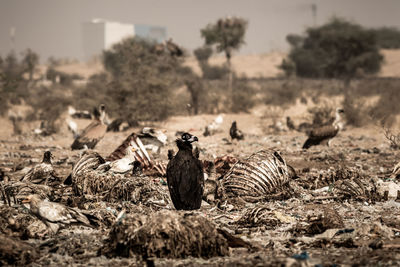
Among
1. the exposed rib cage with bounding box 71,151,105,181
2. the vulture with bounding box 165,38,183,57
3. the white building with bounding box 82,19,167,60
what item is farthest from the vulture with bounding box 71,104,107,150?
the white building with bounding box 82,19,167,60

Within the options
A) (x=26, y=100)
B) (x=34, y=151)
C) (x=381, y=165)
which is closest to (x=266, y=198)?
(x=381, y=165)

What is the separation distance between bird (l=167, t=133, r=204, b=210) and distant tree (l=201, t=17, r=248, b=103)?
85.8 feet

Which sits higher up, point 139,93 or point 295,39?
point 295,39

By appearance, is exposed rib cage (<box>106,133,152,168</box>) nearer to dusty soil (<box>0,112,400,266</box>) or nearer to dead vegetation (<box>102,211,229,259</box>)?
dusty soil (<box>0,112,400,266</box>)

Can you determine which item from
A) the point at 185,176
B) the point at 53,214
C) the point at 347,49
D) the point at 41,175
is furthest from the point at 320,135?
the point at 347,49

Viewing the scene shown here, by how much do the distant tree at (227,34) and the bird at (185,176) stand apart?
26151mm

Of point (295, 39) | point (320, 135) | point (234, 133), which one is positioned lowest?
point (234, 133)

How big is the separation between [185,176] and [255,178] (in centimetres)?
154

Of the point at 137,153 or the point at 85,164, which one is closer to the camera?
the point at 85,164

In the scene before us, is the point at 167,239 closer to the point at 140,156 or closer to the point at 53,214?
the point at 53,214

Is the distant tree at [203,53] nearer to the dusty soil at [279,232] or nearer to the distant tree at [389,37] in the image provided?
the distant tree at [389,37]

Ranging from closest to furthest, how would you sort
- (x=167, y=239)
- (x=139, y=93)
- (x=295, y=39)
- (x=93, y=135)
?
(x=167, y=239) → (x=93, y=135) → (x=139, y=93) → (x=295, y=39)

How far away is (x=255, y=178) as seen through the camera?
7211 millimetres

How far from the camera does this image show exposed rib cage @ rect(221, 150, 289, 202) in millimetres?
7191
